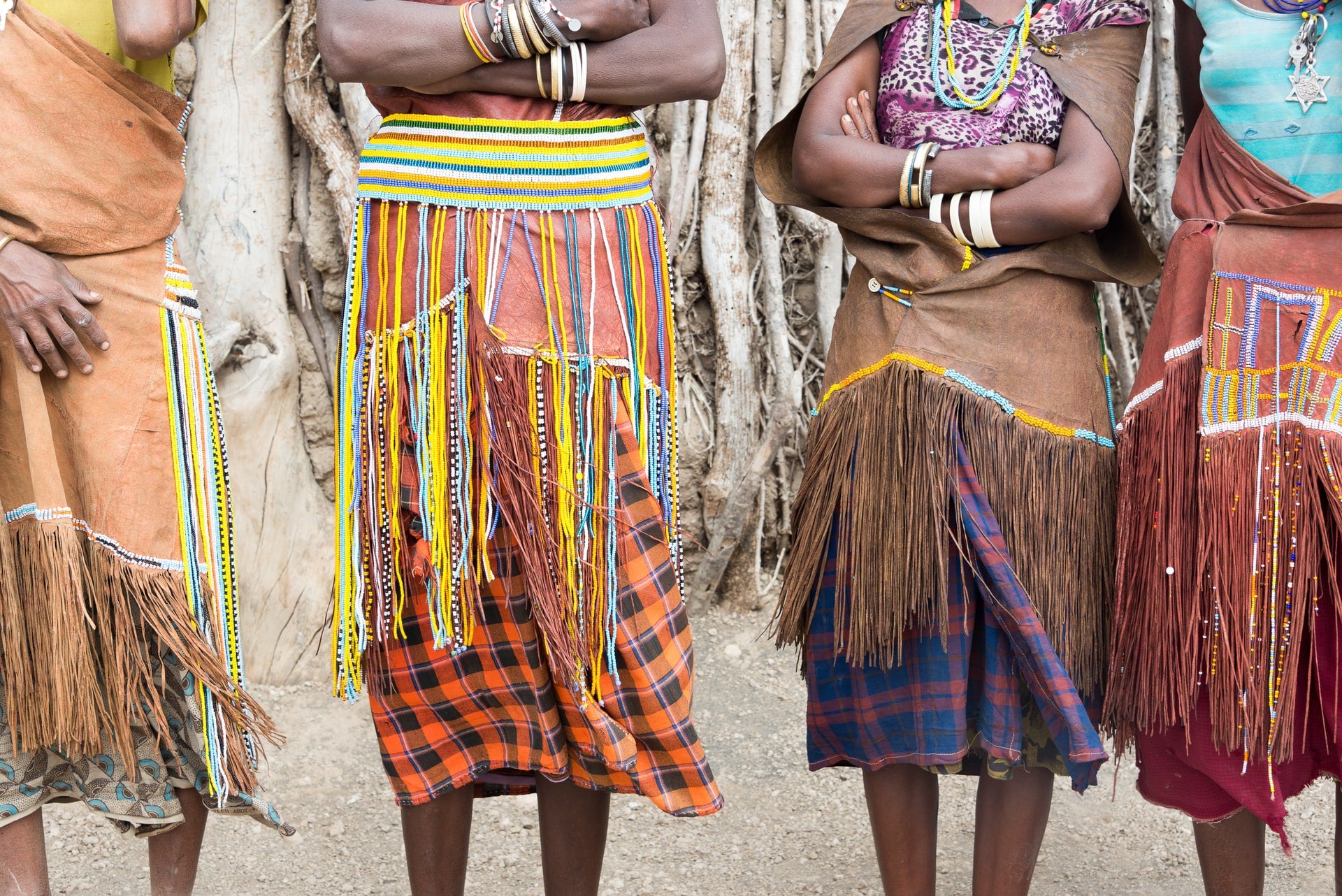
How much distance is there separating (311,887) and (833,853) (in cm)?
130

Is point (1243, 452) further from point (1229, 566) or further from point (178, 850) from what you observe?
point (178, 850)

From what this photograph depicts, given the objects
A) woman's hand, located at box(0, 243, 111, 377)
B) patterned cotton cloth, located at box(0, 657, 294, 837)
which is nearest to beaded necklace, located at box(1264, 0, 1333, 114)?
woman's hand, located at box(0, 243, 111, 377)

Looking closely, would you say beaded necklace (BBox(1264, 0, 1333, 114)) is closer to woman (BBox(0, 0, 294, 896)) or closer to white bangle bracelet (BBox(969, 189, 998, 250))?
white bangle bracelet (BBox(969, 189, 998, 250))

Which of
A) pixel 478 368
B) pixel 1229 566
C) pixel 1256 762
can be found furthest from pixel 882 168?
pixel 1256 762

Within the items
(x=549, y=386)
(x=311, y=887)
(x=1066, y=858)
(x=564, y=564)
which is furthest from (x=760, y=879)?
(x=549, y=386)

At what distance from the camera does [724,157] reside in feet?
12.9

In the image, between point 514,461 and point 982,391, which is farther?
point 982,391

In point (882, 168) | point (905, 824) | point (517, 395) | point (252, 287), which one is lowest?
point (905, 824)

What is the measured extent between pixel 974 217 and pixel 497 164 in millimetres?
875

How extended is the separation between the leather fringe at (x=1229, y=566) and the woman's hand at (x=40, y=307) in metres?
1.94

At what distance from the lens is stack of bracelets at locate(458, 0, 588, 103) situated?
2150 mm

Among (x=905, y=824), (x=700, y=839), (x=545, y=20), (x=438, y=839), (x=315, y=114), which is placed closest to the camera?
(x=545, y=20)

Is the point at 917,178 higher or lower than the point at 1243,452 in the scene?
higher

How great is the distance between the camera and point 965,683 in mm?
2494
